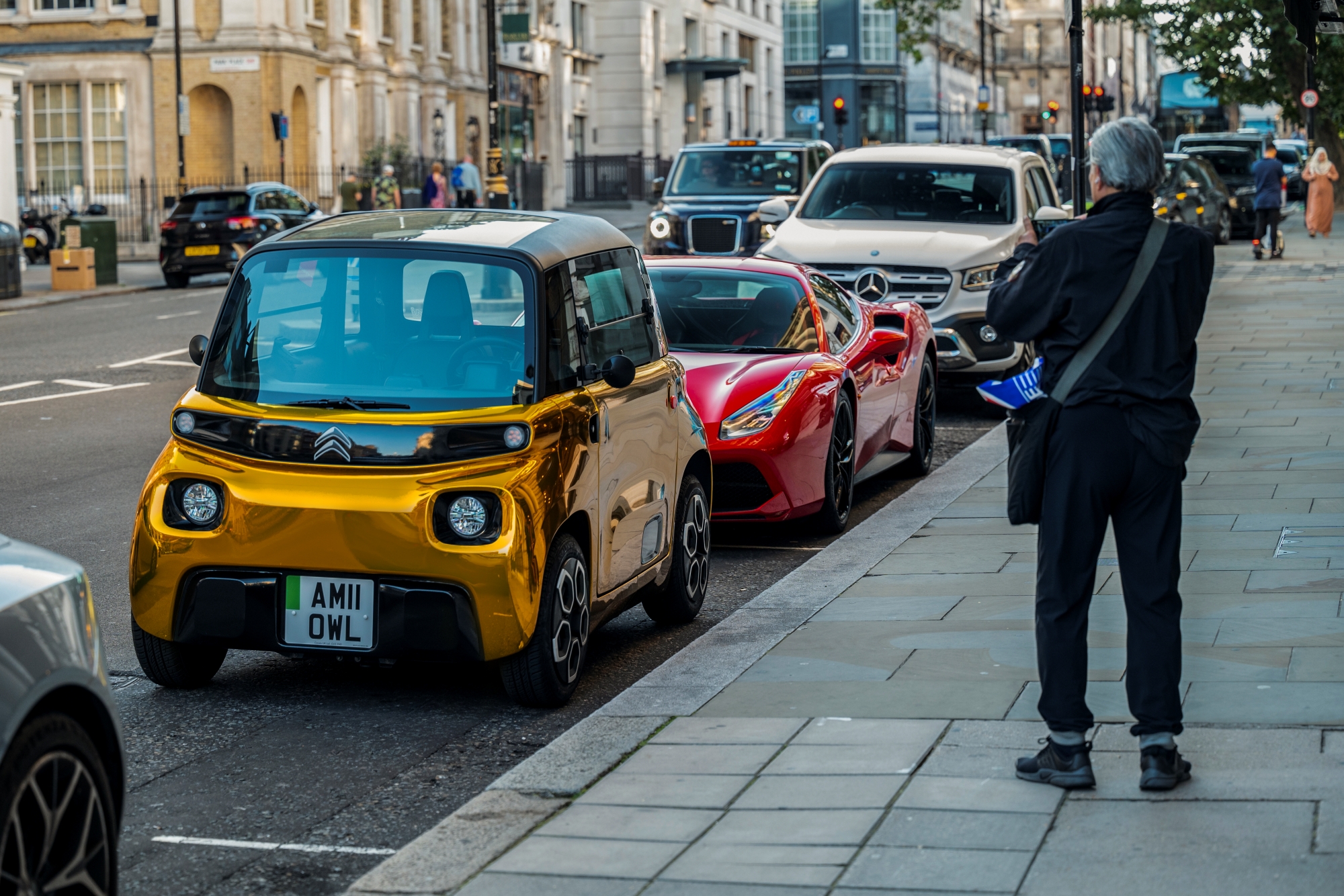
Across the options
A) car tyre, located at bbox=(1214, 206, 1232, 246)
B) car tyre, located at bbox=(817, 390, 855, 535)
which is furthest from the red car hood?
car tyre, located at bbox=(1214, 206, 1232, 246)

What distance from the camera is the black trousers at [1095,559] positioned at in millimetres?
4723

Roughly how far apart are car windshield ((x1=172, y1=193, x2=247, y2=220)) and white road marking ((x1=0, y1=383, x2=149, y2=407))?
46.5 feet

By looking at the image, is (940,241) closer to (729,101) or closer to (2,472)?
(2,472)

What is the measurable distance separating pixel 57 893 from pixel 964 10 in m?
120

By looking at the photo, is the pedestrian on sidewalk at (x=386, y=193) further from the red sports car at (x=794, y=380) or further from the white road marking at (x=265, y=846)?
the white road marking at (x=265, y=846)

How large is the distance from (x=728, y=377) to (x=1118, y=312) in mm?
4654

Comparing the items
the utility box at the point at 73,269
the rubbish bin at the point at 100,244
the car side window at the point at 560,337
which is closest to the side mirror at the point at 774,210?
the car side window at the point at 560,337

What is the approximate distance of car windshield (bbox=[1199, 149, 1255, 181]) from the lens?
41906 mm

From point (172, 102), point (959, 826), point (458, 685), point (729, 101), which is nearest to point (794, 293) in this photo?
point (458, 685)

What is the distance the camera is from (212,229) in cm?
3003

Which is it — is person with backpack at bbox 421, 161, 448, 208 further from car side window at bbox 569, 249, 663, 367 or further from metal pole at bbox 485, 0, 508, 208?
car side window at bbox 569, 249, 663, 367

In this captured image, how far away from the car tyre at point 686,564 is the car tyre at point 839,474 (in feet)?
5.78

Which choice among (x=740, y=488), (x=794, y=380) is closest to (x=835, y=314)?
(x=794, y=380)

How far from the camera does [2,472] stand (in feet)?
37.2
